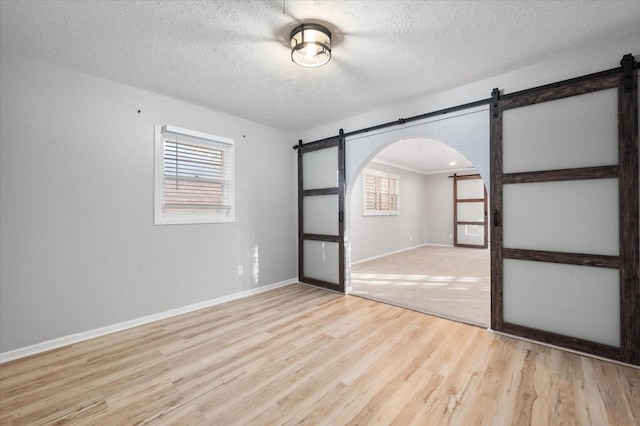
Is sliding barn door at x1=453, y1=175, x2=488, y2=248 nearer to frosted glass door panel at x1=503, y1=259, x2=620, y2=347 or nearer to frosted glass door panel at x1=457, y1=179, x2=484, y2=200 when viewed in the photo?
frosted glass door panel at x1=457, y1=179, x2=484, y2=200

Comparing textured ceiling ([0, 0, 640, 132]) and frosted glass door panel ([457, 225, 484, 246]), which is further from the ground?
textured ceiling ([0, 0, 640, 132])

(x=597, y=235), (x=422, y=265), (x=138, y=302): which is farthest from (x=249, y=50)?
(x=422, y=265)

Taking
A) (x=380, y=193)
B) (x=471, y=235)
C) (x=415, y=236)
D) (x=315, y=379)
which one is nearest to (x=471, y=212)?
(x=471, y=235)

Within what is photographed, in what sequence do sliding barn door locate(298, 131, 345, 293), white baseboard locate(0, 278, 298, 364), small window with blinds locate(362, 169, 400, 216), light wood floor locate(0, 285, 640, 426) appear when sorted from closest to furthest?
1. light wood floor locate(0, 285, 640, 426)
2. white baseboard locate(0, 278, 298, 364)
3. sliding barn door locate(298, 131, 345, 293)
4. small window with blinds locate(362, 169, 400, 216)

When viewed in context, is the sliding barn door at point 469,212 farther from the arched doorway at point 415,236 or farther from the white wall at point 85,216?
the white wall at point 85,216

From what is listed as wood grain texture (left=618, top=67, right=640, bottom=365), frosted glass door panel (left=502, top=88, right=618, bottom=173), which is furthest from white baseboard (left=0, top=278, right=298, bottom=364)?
wood grain texture (left=618, top=67, right=640, bottom=365)

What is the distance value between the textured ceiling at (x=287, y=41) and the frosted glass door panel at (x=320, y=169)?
129 centimetres

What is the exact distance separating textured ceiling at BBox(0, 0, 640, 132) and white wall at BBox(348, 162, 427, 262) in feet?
12.5

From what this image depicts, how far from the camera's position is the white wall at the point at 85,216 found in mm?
2408

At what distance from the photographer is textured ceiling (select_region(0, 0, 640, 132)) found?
6.23 feet

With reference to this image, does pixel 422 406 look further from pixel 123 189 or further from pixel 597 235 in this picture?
pixel 123 189

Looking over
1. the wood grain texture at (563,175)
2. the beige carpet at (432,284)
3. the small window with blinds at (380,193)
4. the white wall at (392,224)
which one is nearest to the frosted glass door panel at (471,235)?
the white wall at (392,224)

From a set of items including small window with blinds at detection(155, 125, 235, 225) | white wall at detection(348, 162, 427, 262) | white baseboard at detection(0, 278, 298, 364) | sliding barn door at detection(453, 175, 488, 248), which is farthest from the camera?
sliding barn door at detection(453, 175, 488, 248)

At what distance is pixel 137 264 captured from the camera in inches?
122
